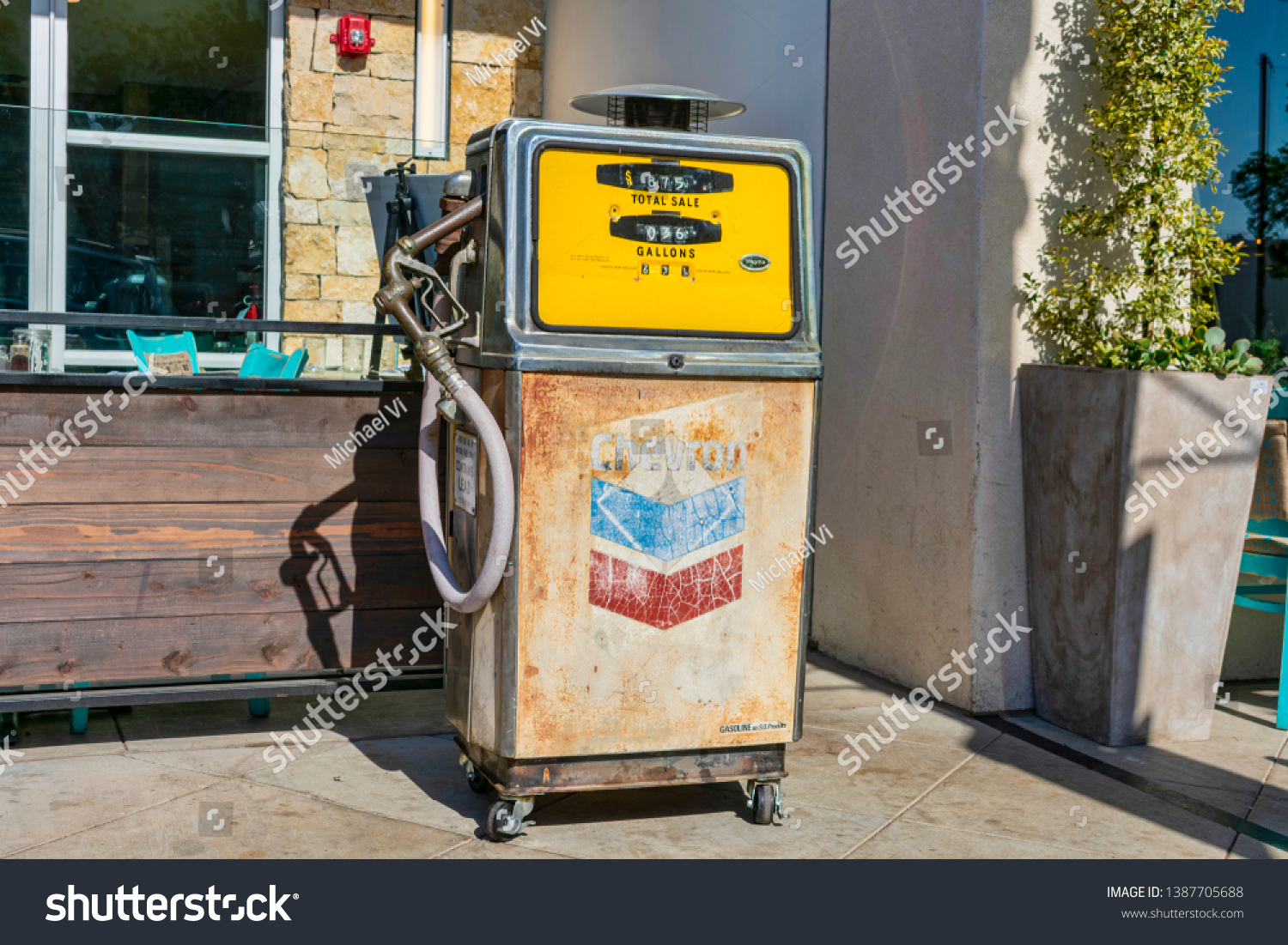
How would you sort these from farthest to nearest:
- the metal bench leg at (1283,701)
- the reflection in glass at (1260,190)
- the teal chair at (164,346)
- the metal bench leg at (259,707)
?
the reflection in glass at (1260,190)
the metal bench leg at (1283,701)
the metal bench leg at (259,707)
the teal chair at (164,346)

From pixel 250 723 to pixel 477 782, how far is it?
1145 millimetres

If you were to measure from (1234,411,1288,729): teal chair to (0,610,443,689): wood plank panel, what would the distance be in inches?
120

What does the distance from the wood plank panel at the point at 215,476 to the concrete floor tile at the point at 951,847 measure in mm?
1870

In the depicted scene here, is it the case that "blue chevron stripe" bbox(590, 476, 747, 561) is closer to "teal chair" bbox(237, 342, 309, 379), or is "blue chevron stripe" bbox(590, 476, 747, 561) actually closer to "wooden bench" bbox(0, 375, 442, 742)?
"wooden bench" bbox(0, 375, 442, 742)

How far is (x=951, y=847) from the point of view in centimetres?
331

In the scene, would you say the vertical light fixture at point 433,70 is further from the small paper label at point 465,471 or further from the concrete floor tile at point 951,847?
the concrete floor tile at point 951,847

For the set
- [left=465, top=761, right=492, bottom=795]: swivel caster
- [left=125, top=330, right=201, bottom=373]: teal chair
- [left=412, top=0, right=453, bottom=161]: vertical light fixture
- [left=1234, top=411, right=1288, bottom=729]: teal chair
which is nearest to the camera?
[left=465, top=761, right=492, bottom=795]: swivel caster

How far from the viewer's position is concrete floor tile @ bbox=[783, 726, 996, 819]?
3682mm

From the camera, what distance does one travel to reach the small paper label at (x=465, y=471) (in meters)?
3.39

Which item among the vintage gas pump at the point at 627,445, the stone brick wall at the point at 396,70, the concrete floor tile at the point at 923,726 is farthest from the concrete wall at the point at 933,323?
the stone brick wall at the point at 396,70

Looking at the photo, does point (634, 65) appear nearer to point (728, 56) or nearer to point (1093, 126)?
point (728, 56)

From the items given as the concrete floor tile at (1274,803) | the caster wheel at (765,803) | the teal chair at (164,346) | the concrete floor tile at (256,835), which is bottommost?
the concrete floor tile at (256,835)

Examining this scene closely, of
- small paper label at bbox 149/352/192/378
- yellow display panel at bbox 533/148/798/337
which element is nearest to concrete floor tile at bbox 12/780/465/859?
small paper label at bbox 149/352/192/378

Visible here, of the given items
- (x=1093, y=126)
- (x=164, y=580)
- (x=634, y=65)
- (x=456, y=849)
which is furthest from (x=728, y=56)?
(x=456, y=849)
